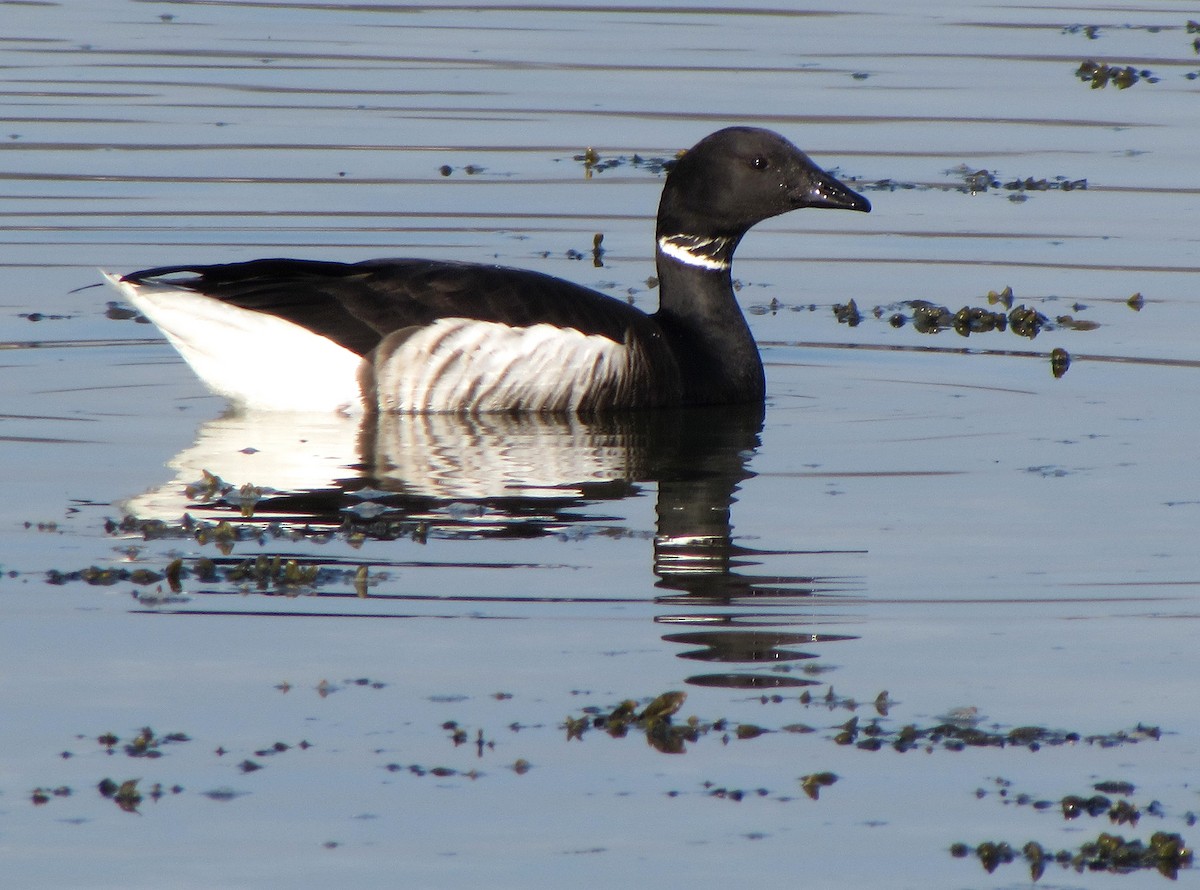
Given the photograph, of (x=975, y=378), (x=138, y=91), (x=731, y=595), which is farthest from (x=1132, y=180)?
(x=731, y=595)

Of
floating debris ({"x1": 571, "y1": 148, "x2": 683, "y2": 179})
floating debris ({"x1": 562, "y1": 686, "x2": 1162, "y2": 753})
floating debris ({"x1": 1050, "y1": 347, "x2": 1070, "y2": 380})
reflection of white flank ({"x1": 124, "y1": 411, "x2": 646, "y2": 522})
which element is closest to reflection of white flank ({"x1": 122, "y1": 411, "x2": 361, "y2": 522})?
reflection of white flank ({"x1": 124, "y1": 411, "x2": 646, "y2": 522})

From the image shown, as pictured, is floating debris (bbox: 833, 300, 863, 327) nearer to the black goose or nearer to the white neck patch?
the white neck patch

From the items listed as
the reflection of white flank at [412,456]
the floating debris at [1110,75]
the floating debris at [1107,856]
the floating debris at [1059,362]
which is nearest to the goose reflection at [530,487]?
the reflection of white flank at [412,456]

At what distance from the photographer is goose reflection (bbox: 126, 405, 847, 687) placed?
7625 mm

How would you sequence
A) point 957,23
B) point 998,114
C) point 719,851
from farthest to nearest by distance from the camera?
point 957,23 < point 998,114 < point 719,851

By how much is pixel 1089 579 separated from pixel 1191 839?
2.39 meters

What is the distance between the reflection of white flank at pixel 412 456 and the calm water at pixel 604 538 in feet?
0.14

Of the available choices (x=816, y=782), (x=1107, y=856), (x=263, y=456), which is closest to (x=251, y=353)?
(x=263, y=456)

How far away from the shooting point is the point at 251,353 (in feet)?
35.5

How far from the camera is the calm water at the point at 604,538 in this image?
228 inches

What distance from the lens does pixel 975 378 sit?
39.1 feet

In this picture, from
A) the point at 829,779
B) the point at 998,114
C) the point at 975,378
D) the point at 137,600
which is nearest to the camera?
the point at 829,779

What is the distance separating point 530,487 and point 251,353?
2111 millimetres

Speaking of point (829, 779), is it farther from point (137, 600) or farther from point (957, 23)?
point (957, 23)
